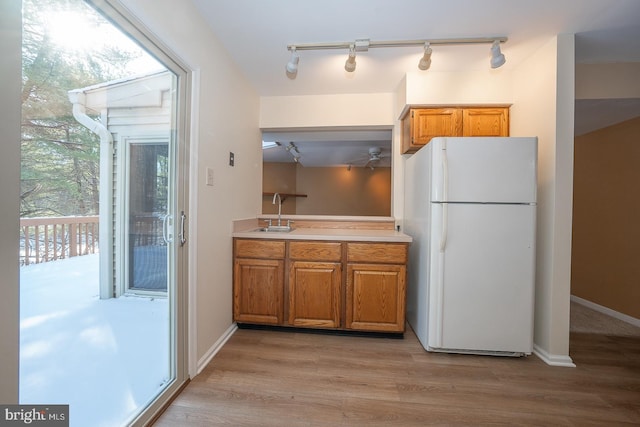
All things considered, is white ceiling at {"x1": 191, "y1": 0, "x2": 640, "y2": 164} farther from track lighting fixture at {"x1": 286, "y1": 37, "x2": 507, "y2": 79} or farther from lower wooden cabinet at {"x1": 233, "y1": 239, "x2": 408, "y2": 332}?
lower wooden cabinet at {"x1": 233, "y1": 239, "x2": 408, "y2": 332}

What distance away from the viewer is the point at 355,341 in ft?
7.17

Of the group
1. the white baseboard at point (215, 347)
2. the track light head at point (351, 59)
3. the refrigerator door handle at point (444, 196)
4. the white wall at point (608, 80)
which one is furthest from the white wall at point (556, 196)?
the white baseboard at point (215, 347)

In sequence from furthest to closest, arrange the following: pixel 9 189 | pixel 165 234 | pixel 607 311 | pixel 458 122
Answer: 1. pixel 607 311
2. pixel 458 122
3. pixel 165 234
4. pixel 9 189

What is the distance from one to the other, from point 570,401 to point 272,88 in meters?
3.47

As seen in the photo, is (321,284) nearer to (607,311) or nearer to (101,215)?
(101,215)

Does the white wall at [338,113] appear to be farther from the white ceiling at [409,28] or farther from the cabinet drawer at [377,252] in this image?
the cabinet drawer at [377,252]

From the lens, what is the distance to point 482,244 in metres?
1.91

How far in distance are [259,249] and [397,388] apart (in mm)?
1491

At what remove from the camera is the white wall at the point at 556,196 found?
6.12 ft

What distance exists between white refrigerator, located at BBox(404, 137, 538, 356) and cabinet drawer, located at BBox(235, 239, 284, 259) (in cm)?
129

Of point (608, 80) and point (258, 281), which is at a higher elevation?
point (608, 80)

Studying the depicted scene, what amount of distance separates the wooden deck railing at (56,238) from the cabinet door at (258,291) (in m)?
1.22

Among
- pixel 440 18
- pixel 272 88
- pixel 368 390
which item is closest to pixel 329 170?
pixel 272 88

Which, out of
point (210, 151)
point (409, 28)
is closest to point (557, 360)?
point (409, 28)
